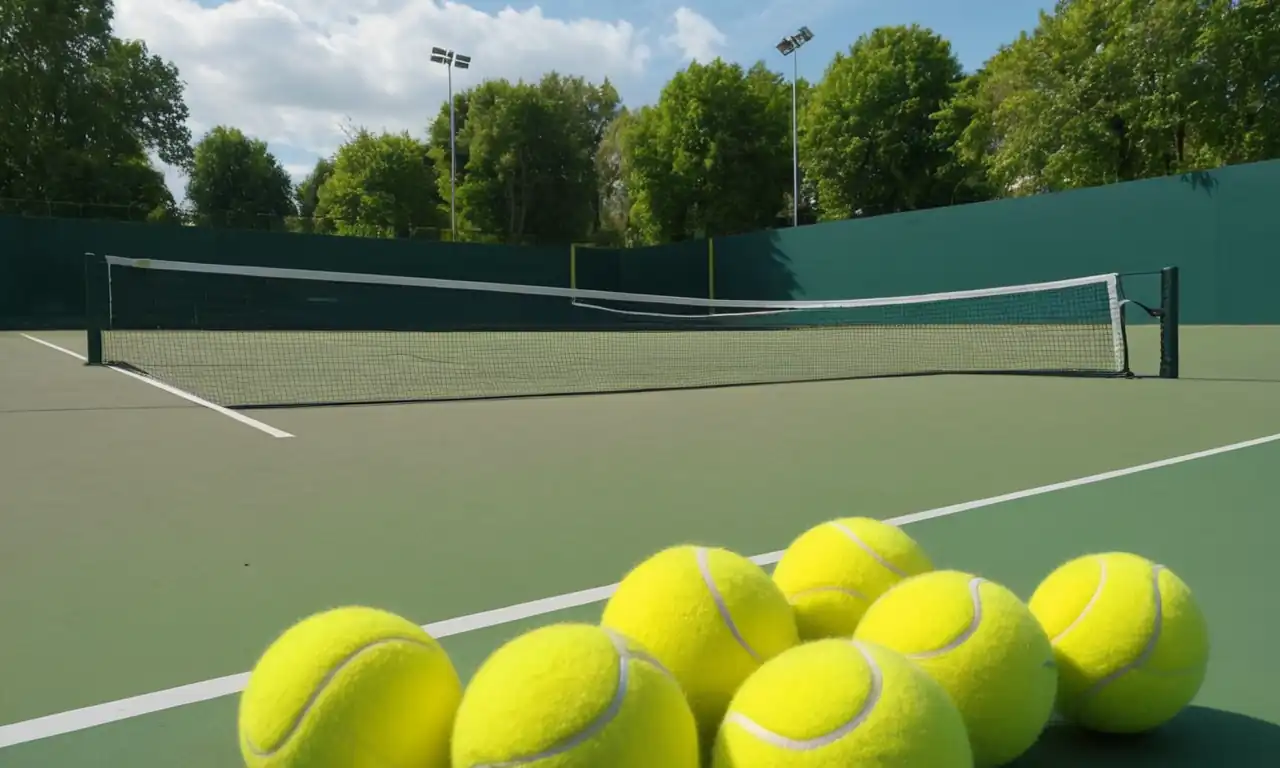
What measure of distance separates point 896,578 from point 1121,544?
4.79 ft

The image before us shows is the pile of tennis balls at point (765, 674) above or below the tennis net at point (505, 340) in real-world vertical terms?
below

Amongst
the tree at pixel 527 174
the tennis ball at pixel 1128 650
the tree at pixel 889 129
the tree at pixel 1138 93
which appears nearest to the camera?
the tennis ball at pixel 1128 650

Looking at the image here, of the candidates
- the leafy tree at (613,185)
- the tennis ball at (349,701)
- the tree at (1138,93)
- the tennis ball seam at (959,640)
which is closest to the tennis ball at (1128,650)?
the tennis ball seam at (959,640)

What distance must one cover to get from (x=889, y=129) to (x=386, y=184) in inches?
963

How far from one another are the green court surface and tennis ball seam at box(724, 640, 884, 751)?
55cm

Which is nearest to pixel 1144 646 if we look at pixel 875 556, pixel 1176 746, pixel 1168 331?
pixel 1176 746

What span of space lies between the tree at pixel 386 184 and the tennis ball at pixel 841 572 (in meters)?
45.4

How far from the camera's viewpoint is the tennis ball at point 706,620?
4.96ft

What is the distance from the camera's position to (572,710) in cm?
117

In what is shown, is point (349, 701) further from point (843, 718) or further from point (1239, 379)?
point (1239, 379)

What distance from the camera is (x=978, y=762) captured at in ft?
4.83

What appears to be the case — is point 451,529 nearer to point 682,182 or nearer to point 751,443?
point 751,443

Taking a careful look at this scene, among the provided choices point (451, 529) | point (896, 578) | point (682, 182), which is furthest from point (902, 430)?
A: point (682, 182)

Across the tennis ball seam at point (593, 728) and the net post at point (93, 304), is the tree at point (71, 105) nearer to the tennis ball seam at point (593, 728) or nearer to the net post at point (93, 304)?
the net post at point (93, 304)
